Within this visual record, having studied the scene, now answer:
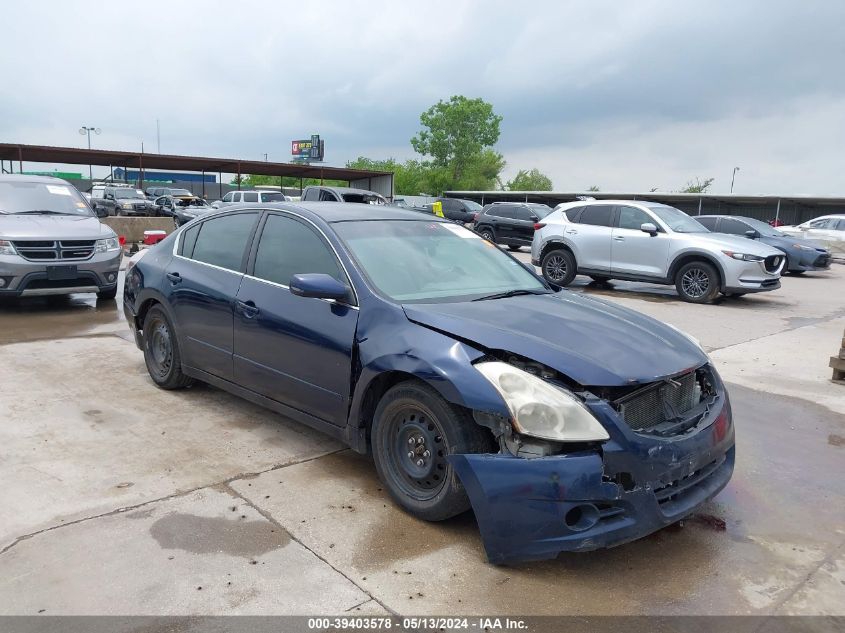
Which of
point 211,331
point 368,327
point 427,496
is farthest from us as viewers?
point 211,331

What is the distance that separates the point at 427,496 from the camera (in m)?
3.30

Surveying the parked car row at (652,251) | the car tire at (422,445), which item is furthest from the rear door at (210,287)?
the parked car row at (652,251)

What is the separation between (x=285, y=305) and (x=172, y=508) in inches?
52.7

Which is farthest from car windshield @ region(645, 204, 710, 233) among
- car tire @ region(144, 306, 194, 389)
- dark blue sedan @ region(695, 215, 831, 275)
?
car tire @ region(144, 306, 194, 389)

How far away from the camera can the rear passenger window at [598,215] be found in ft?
42.6

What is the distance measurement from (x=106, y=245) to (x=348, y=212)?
Result: 6.04 metres

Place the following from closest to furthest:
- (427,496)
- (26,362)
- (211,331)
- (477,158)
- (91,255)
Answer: (427,496)
(211,331)
(26,362)
(91,255)
(477,158)

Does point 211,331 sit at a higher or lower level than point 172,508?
higher

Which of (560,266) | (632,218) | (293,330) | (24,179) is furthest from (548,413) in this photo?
(560,266)

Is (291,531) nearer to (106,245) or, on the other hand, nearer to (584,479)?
(584,479)

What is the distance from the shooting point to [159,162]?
121 feet

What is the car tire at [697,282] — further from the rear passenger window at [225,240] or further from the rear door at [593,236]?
the rear passenger window at [225,240]

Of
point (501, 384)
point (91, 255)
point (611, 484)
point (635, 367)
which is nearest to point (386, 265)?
point (501, 384)

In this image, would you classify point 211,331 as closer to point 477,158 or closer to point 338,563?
point 338,563
